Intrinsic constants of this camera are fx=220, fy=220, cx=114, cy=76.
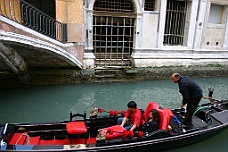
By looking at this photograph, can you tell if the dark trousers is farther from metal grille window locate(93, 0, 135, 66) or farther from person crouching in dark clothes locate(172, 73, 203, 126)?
metal grille window locate(93, 0, 135, 66)

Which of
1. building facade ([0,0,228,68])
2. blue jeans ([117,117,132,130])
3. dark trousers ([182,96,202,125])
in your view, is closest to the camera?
blue jeans ([117,117,132,130])

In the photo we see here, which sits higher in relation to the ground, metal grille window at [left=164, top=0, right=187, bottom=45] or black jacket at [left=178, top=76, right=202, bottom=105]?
metal grille window at [left=164, top=0, right=187, bottom=45]

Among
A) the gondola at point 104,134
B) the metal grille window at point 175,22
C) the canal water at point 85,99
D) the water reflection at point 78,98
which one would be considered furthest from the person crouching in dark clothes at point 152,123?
the metal grille window at point 175,22

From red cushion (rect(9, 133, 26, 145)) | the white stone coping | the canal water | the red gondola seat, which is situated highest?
the white stone coping

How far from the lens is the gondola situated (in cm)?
303

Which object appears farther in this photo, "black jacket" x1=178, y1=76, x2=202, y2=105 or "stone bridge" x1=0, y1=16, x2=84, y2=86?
"stone bridge" x1=0, y1=16, x2=84, y2=86

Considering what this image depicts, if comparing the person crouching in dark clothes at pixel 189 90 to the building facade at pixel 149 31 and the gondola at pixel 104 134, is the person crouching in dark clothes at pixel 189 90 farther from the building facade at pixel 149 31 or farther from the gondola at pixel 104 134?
the building facade at pixel 149 31

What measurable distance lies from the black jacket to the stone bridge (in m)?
3.26

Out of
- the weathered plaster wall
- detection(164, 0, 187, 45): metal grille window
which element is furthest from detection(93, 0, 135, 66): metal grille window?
detection(164, 0, 187, 45): metal grille window

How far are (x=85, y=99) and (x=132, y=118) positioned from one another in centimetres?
268

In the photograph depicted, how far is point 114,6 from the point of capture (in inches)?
303

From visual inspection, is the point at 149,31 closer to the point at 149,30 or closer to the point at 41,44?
the point at 149,30

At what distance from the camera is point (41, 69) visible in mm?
6926

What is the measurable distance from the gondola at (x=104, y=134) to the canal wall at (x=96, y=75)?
11.7 feet
